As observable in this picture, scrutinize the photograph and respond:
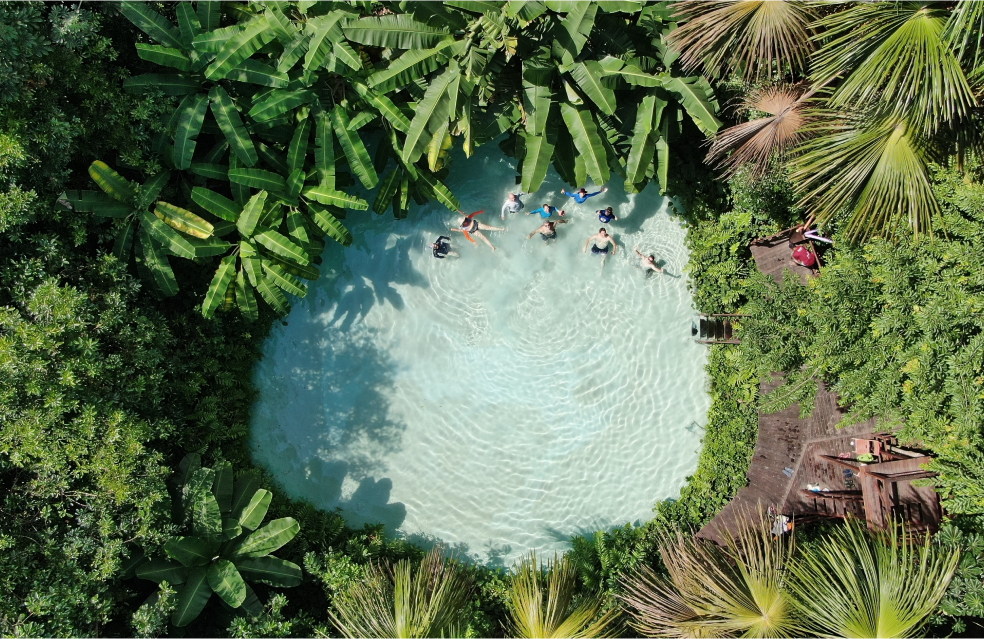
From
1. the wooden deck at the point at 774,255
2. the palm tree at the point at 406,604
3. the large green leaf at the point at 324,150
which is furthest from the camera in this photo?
the wooden deck at the point at 774,255

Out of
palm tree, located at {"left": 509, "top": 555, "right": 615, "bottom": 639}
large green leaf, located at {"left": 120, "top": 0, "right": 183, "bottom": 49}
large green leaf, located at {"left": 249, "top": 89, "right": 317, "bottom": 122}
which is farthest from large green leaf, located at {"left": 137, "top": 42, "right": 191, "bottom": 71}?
palm tree, located at {"left": 509, "top": 555, "right": 615, "bottom": 639}

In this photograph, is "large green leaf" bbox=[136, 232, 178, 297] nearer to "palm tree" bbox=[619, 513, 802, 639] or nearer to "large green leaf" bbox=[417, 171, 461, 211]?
"large green leaf" bbox=[417, 171, 461, 211]

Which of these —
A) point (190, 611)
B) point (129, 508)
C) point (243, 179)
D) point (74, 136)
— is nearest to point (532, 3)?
point (243, 179)

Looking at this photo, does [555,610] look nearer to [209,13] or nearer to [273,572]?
[273,572]

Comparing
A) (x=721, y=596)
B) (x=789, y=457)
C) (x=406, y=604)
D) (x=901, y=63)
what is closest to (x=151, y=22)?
(x=406, y=604)

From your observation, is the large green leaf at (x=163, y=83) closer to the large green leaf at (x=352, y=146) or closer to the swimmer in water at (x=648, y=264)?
the large green leaf at (x=352, y=146)

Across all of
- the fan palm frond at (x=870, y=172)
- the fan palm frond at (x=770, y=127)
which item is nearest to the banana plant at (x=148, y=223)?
the fan palm frond at (x=770, y=127)
